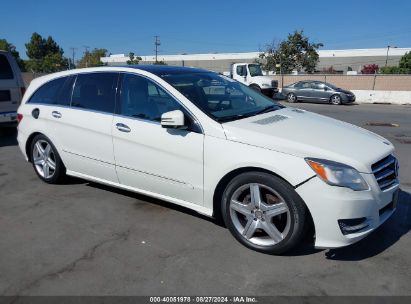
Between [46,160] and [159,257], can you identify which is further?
[46,160]

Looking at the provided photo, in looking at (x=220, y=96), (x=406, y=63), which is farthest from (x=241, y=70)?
(x=406, y=63)

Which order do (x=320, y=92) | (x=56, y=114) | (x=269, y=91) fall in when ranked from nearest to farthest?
(x=56, y=114)
(x=320, y=92)
(x=269, y=91)

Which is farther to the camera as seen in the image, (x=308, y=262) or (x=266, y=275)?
(x=308, y=262)

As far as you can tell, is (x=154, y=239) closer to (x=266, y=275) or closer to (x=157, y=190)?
(x=157, y=190)

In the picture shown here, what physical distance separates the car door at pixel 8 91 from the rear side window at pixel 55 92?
10.8ft

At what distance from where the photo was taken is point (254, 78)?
22547 mm

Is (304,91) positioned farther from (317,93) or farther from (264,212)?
(264,212)

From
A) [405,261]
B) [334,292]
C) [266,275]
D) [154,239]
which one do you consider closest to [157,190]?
[154,239]

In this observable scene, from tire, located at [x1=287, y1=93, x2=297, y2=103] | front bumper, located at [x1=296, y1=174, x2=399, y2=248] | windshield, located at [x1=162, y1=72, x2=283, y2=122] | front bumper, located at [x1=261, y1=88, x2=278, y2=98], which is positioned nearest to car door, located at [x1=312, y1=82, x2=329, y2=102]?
tire, located at [x1=287, y1=93, x2=297, y2=103]

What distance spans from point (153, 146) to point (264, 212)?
1344 mm

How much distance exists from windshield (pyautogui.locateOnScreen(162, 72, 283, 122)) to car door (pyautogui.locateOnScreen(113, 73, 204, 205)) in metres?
0.21

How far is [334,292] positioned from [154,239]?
1720 mm

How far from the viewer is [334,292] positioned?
290cm

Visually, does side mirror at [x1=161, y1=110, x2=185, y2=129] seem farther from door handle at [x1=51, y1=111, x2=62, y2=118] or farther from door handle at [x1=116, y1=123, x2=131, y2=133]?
door handle at [x1=51, y1=111, x2=62, y2=118]
